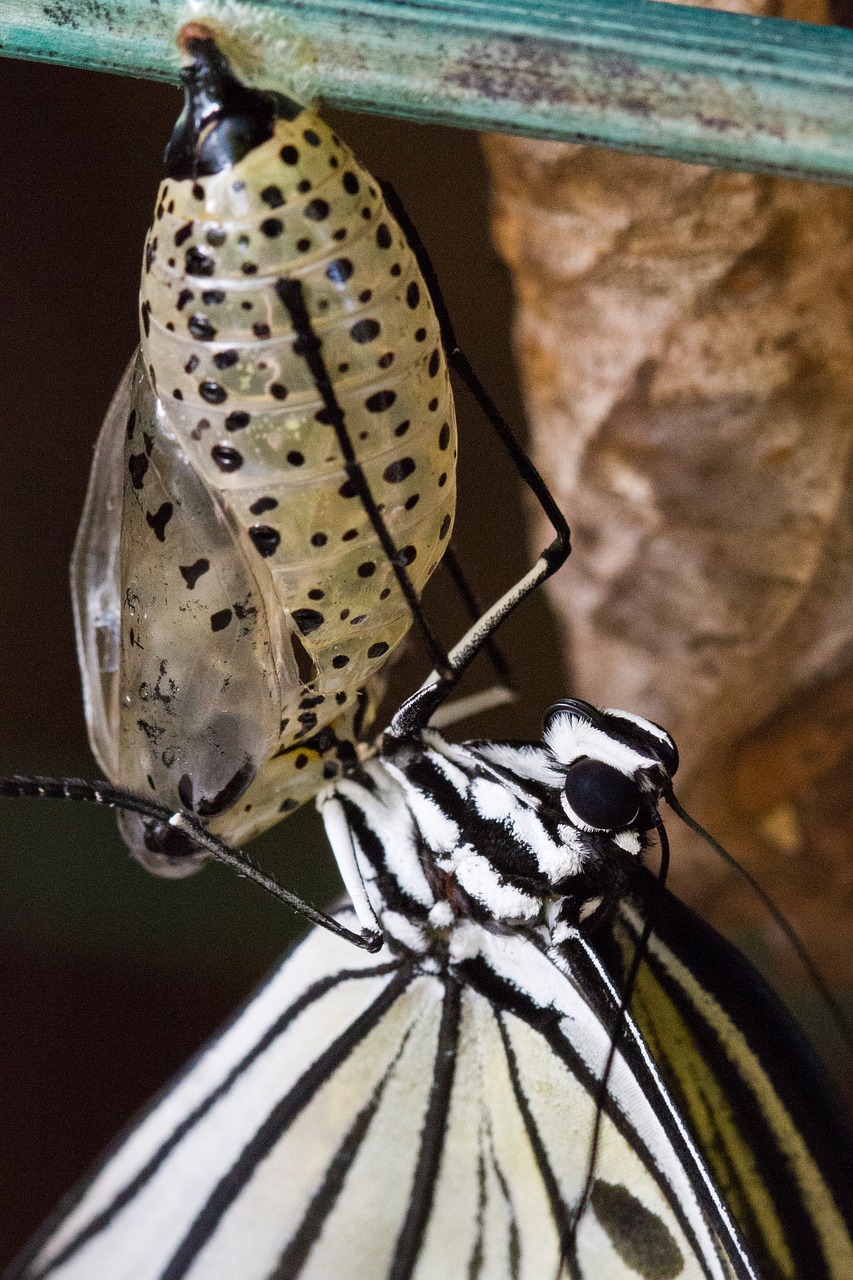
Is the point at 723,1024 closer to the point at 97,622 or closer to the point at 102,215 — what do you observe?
the point at 97,622

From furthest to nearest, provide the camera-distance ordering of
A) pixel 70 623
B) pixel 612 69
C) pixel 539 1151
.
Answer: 1. pixel 70 623
2. pixel 539 1151
3. pixel 612 69

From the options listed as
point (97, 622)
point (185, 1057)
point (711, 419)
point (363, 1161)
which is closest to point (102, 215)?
point (97, 622)

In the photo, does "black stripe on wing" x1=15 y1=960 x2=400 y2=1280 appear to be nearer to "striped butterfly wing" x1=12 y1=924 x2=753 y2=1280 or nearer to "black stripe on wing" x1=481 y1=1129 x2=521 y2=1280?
"striped butterfly wing" x1=12 y1=924 x2=753 y2=1280

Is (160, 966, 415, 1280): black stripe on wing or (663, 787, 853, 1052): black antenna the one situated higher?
(663, 787, 853, 1052): black antenna

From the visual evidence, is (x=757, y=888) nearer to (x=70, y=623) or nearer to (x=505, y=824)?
(x=505, y=824)

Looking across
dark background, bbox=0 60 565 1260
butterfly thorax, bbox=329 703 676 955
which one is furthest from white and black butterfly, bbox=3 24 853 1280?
dark background, bbox=0 60 565 1260

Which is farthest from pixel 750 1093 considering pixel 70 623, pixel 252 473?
pixel 70 623
